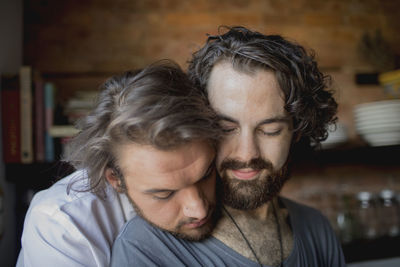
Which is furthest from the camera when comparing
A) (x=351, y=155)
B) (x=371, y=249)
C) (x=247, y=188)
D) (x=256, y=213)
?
(x=371, y=249)

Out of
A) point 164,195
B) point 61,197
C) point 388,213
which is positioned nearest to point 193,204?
point 164,195

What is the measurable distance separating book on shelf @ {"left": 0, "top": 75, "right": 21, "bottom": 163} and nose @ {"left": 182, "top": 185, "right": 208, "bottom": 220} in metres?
1.11

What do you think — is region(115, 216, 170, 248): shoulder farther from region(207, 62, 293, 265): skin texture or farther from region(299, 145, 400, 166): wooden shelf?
region(299, 145, 400, 166): wooden shelf

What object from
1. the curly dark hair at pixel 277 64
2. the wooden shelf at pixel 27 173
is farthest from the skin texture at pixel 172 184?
the wooden shelf at pixel 27 173

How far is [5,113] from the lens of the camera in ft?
5.08

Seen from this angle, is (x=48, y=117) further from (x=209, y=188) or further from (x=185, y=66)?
(x=209, y=188)

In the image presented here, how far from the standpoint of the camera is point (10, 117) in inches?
61.1

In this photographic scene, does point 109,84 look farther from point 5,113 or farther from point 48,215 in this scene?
point 5,113

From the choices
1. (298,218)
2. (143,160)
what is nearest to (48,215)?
(143,160)

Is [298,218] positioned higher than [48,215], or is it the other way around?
[48,215]

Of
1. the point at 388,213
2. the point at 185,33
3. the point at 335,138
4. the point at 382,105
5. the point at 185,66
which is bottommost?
the point at 388,213

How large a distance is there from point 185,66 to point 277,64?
123cm

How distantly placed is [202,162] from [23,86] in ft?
3.82

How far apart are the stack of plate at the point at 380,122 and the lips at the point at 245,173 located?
122 cm
